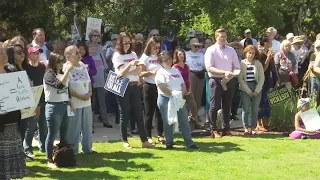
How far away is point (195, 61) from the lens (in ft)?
38.9

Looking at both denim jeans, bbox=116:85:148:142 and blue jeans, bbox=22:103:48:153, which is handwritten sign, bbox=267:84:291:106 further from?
blue jeans, bbox=22:103:48:153

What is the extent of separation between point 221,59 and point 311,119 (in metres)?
2.04

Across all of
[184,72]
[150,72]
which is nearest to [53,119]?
[150,72]

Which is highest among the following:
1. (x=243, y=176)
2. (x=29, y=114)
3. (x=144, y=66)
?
(x=144, y=66)

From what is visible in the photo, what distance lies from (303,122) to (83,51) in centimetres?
435

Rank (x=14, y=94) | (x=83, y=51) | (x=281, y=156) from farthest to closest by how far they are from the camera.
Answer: (x=83, y=51) → (x=281, y=156) → (x=14, y=94)

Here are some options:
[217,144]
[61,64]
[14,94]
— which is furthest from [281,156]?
[14,94]

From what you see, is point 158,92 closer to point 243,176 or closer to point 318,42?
point 243,176

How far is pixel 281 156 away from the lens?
8.76m

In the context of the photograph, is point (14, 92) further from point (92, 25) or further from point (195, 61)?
point (92, 25)

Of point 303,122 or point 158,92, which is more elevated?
point 158,92

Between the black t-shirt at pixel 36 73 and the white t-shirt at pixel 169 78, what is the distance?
187 centimetres

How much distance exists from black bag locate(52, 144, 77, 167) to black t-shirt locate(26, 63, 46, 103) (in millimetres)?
1065

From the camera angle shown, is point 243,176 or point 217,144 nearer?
point 243,176
